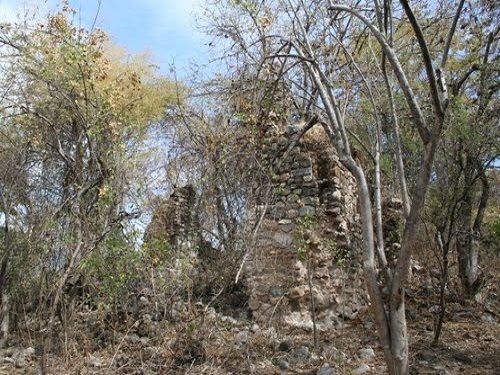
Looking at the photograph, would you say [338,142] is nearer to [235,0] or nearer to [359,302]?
[235,0]

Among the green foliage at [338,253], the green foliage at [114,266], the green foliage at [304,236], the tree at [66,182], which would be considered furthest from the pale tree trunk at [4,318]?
the green foliage at [338,253]

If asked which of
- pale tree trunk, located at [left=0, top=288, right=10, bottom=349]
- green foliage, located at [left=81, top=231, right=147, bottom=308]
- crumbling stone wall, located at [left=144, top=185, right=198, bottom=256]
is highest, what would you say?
crumbling stone wall, located at [left=144, top=185, right=198, bottom=256]

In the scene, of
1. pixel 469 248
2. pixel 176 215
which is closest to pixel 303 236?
pixel 469 248

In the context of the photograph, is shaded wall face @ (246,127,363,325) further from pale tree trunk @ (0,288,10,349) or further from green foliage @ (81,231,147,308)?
pale tree trunk @ (0,288,10,349)

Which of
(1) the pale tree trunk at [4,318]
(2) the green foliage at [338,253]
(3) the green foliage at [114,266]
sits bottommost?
(1) the pale tree trunk at [4,318]

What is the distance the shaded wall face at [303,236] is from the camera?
7.31 m

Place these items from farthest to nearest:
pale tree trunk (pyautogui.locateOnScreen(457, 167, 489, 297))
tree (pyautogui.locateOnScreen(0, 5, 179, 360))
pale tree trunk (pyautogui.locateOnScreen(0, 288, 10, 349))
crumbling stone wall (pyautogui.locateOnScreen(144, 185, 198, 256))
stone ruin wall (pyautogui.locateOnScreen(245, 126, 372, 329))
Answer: crumbling stone wall (pyautogui.locateOnScreen(144, 185, 198, 256)) → pale tree trunk (pyautogui.locateOnScreen(457, 167, 489, 297)) → stone ruin wall (pyautogui.locateOnScreen(245, 126, 372, 329)) → pale tree trunk (pyautogui.locateOnScreen(0, 288, 10, 349)) → tree (pyautogui.locateOnScreen(0, 5, 179, 360))

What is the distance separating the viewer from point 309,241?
7328 mm

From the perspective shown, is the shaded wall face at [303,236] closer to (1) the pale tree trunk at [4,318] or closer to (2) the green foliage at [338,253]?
(2) the green foliage at [338,253]

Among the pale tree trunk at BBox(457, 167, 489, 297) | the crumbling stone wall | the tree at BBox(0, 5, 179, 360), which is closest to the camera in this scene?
the tree at BBox(0, 5, 179, 360)

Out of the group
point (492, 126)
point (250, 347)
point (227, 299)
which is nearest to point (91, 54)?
point (250, 347)

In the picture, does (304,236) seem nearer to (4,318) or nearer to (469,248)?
(469,248)

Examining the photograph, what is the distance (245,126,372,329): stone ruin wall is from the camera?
730 cm

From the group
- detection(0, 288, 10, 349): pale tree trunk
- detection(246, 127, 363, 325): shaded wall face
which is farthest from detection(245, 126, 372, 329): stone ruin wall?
detection(0, 288, 10, 349): pale tree trunk
